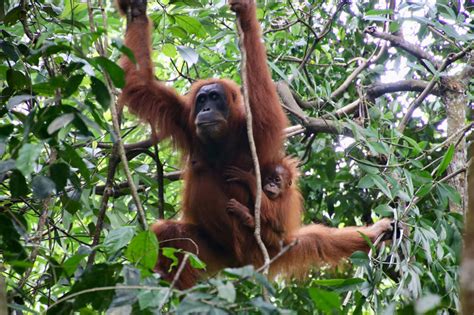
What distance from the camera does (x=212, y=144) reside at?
544 centimetres

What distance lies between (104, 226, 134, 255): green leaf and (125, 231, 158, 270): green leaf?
207 mm

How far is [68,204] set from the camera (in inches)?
162

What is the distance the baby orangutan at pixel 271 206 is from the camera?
16.9ft

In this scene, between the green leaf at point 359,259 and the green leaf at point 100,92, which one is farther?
the green leaf at point 359,259

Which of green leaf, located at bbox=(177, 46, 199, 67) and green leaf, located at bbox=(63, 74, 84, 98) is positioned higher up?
green leaf, located at bbox=(177, 46, 199, 67)

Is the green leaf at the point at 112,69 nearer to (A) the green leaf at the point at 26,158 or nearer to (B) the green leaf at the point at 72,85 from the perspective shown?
(B) the green leaf at the point at 72,85

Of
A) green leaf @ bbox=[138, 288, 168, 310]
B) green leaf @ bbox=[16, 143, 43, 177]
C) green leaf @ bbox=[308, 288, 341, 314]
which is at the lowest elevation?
green leaf @ bbox=[308, 288, 341, 314]

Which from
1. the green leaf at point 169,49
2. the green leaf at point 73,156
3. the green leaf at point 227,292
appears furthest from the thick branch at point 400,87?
the green leaf at point 227,292

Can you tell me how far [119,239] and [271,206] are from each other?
2.27m

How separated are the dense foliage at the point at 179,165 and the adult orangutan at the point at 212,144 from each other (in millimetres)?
183

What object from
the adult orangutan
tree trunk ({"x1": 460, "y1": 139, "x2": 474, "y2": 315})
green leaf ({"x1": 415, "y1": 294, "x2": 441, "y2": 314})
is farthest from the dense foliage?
tree trunk ({"x1": 460, "y1": 139, "x2": 474, "y2": 315})

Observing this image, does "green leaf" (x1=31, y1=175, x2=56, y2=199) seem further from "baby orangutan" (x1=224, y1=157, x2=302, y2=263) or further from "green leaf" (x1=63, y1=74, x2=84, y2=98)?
"baby orangutan" (x1=224, y1=157, x2=302, y2=263)

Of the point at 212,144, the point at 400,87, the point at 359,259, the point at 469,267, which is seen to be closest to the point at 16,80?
the point at 212,144

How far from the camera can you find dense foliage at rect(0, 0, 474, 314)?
2.76 meters
